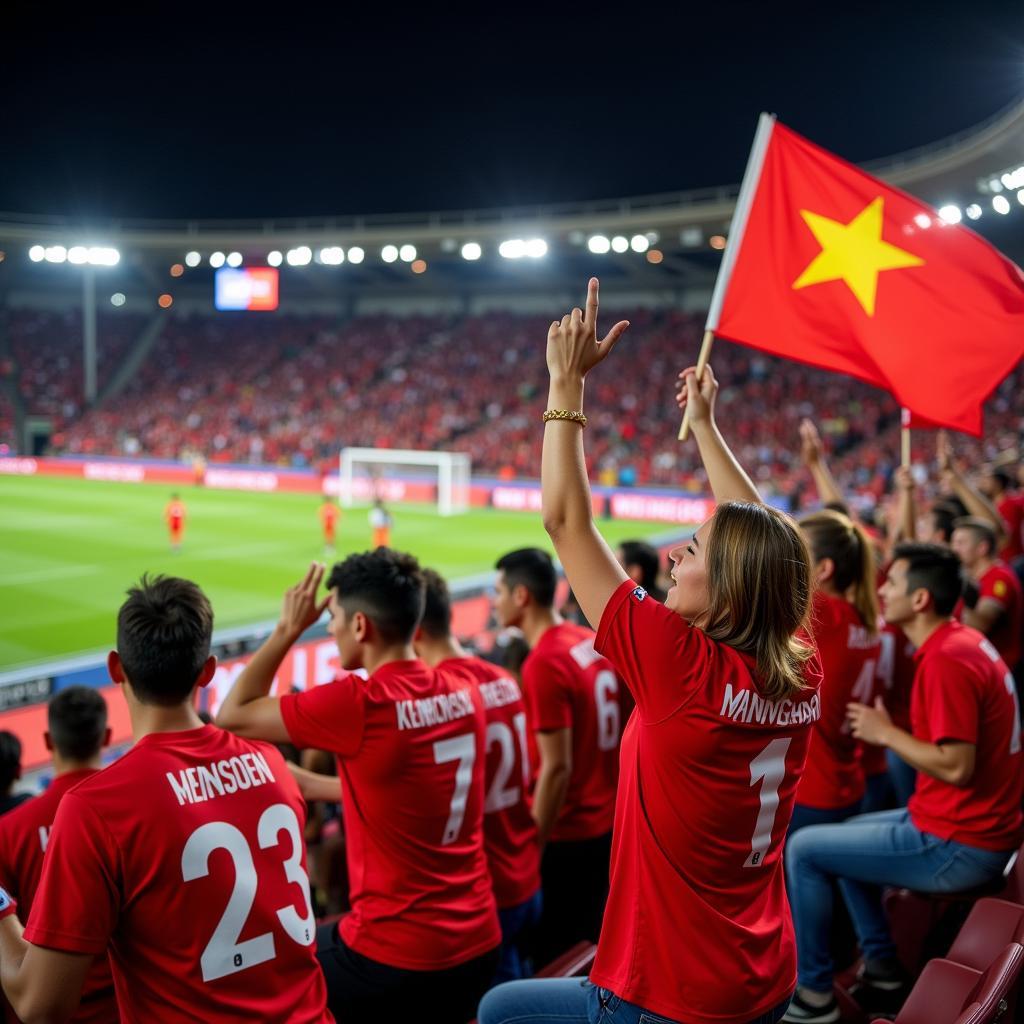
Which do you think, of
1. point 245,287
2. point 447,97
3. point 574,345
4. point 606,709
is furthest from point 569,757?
point 447,97

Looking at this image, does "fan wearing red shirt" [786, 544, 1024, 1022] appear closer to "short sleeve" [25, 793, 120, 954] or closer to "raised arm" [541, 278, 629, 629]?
"raised arm" [541, 278, 629, 629]

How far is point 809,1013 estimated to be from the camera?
363 centimetres

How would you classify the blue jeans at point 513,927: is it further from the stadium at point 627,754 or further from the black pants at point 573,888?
the black pants at point 573,888

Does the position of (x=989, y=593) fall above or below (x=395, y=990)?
above

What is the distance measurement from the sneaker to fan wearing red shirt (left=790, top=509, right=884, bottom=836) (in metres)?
0.83

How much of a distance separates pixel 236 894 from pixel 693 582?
1.34m

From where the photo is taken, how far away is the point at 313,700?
3.09 metres

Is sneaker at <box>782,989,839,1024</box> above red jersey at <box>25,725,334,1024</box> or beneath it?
beneath

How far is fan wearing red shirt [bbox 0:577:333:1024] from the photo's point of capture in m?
2.13

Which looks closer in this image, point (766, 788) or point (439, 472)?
point (766, 788)

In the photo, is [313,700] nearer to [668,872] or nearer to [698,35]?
[668,872]

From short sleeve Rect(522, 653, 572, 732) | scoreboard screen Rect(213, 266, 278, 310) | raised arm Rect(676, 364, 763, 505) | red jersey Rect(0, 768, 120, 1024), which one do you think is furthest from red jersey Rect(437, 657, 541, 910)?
scoreboard screen Rect(213, 266, 278, 310)

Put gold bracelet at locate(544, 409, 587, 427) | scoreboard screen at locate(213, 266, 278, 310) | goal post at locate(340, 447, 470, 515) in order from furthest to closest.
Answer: scoreboard screen at locate(213, 266, 278, 310) → goal post at locate(340, 447, 470, 515) → gold bracelet at locate(544, 409, 587, 427)

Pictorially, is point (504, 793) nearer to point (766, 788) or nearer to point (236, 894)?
point (236, 894)
